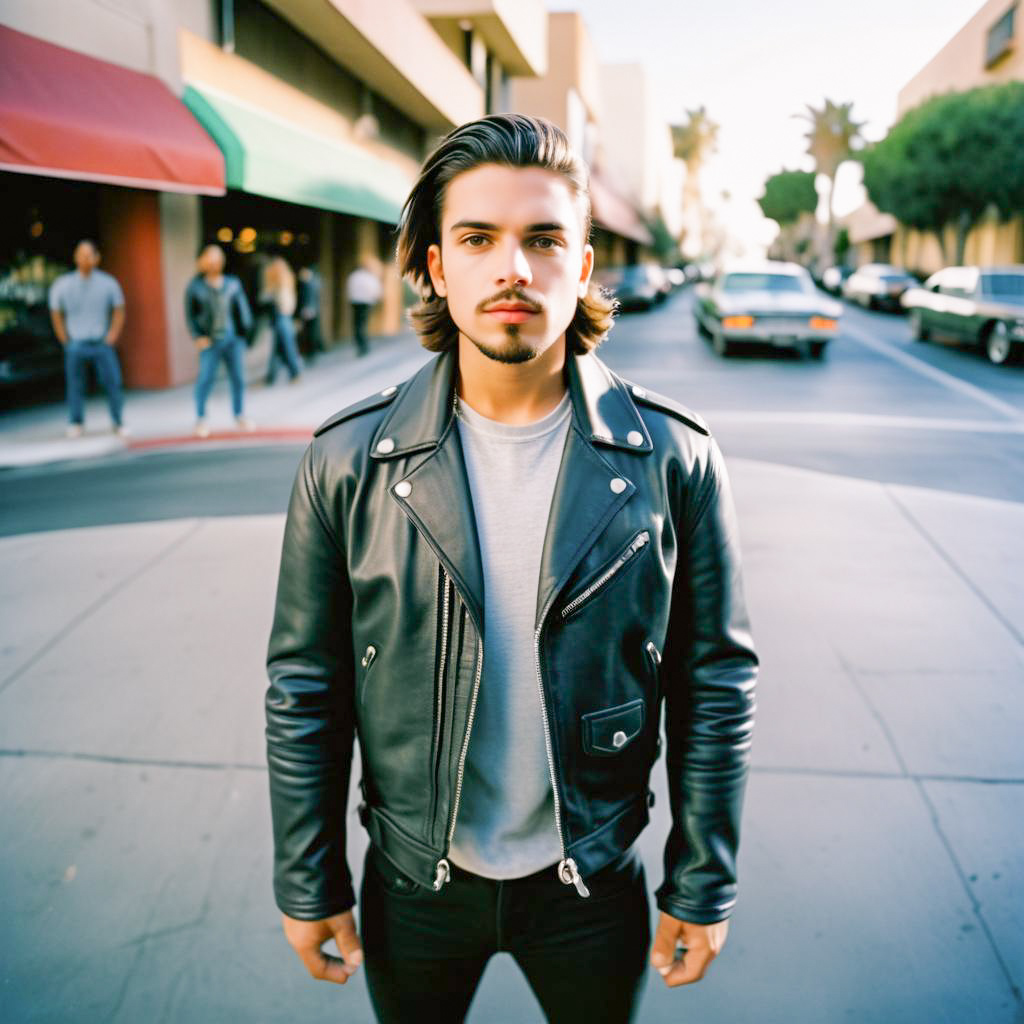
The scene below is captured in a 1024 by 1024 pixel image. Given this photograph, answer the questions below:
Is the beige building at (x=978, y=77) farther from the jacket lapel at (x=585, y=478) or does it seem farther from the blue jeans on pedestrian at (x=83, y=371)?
the jacket lapel at (x=585, y=478)

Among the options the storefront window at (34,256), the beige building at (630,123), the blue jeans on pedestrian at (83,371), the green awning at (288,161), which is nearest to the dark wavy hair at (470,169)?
the green awning at (288,161)

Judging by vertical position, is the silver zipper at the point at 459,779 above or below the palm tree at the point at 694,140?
below

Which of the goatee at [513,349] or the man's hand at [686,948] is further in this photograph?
the man's hand at [686,948]

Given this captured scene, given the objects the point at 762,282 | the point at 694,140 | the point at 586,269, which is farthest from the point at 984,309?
the point at 694,140

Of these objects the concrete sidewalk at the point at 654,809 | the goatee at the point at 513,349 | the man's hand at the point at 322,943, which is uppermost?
the goatee at the point at 513,349

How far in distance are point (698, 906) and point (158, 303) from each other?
12527 mm

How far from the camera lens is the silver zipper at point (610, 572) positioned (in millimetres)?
1517

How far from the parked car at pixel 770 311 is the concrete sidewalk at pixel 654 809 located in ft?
37.7

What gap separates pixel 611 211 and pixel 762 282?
992 inches

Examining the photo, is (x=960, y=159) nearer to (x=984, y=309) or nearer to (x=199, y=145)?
(x=984, y=309)

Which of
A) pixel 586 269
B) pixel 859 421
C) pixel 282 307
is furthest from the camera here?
pixel 282 307

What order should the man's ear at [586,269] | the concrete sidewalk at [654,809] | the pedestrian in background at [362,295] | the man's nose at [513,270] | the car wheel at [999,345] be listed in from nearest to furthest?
the man's nose at [513,270] < the man's ear at [586,269] < the concrete sidewalk at [654,809] < the car wheel at [999,345] < the pedestrian in background at [362,295]

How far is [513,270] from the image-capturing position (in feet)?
4.87

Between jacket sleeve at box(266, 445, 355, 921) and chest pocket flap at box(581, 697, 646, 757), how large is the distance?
0.42 m
